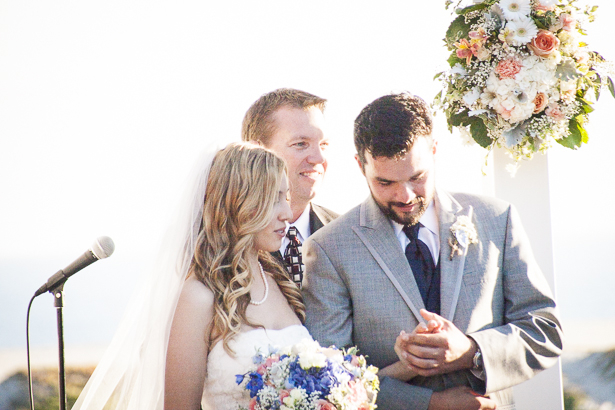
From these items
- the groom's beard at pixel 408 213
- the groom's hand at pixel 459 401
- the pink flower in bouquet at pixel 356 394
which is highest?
the groom's beard at pixel 408 213

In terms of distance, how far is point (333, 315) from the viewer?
8.75ft

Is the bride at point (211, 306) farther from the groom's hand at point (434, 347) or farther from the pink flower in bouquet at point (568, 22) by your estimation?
the pink flower in bouquet at point (568, 22)

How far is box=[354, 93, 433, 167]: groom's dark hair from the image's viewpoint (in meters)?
2.64

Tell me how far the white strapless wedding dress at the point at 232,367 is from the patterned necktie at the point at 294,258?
0.57m

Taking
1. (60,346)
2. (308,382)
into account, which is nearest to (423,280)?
(308,382)

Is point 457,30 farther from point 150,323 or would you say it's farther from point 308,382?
point 150,323

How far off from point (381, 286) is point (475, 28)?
1.42 metres

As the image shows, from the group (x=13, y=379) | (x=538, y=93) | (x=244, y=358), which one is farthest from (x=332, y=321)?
(x=13, y=379)

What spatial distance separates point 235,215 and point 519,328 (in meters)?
1.35

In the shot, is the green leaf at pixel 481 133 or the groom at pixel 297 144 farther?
the groom at pixel 297 144

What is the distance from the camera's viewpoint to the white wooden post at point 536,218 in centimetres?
338

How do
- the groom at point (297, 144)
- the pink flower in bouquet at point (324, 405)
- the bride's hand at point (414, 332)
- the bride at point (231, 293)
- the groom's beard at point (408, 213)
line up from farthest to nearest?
the groom at point (297, 144), the groom's beard at point (408, 213), the bride at point (231, 293), the bride's hand at point (414, 332), the pink flower in bouquet at point (324, 405)

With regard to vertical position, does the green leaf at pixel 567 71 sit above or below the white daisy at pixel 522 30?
below

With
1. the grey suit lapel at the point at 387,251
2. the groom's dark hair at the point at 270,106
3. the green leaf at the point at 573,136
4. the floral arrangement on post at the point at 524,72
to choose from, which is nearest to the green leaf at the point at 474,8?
the floral arrangement on post at the point at 524,72
